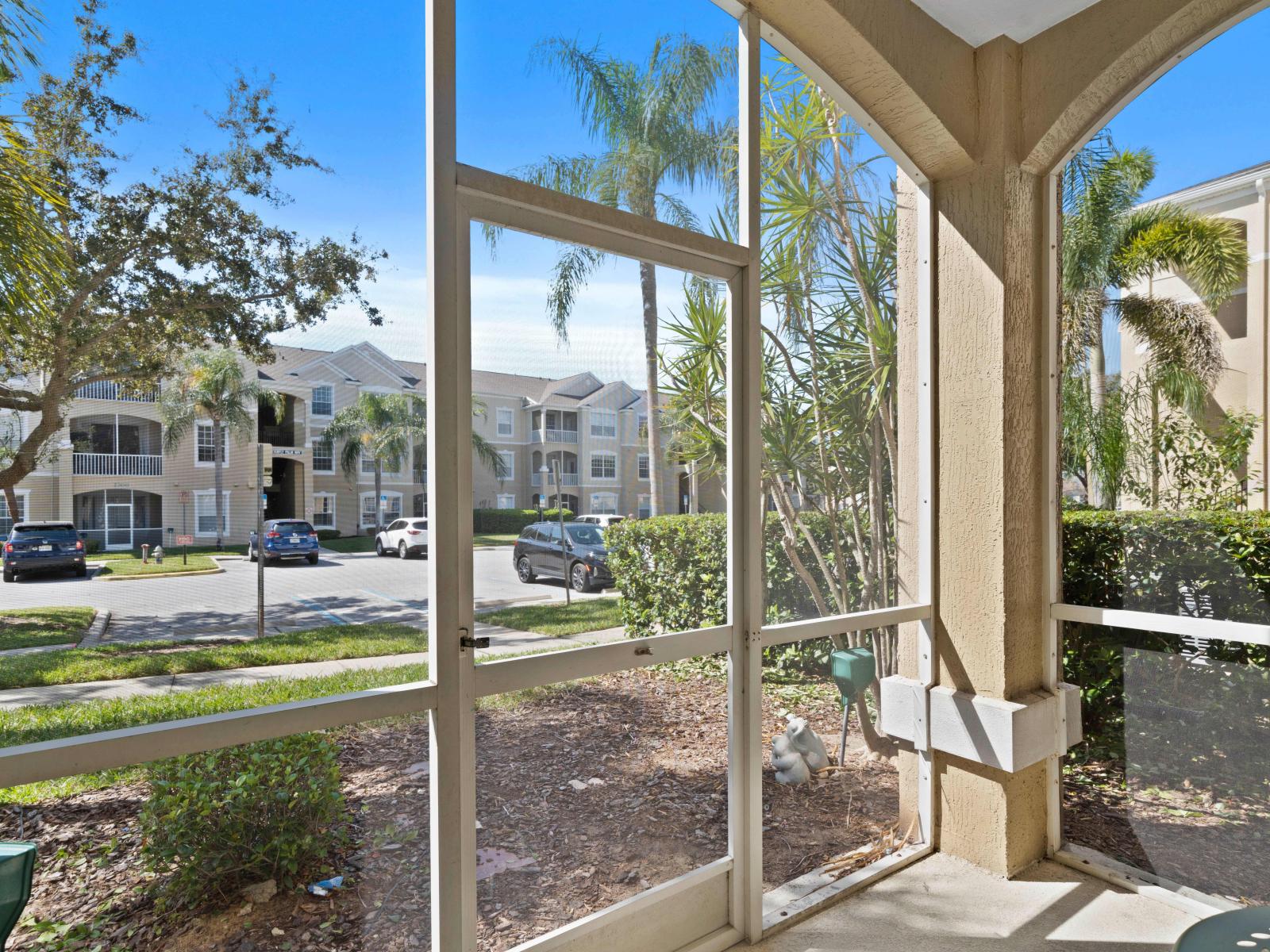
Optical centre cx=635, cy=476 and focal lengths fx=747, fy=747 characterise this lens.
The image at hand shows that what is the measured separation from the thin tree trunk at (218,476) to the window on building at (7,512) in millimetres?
271

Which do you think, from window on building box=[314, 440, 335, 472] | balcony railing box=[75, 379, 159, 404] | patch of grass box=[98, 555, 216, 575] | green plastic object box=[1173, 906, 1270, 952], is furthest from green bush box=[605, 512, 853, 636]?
green plastic object box=[1173, 906, 1270, 952]

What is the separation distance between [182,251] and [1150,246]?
9.14ft

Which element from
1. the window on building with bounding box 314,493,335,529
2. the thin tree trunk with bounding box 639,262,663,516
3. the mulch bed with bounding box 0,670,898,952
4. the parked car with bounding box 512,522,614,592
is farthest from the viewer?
the thin tree trunk with bounding box 639,262,663,516

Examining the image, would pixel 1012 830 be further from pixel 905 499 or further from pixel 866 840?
pixel 905 499

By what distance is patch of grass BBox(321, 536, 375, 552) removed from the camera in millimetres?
1540

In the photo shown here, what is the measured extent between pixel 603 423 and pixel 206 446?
0.97 meters

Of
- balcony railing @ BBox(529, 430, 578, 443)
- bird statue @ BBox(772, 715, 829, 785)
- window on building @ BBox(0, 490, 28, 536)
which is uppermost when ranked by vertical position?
balcony railing @ BBox(529, 430, 578, 443)

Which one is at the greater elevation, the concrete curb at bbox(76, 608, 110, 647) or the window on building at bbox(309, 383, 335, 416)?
the window on building at bbox(309, 383, 335, 416)

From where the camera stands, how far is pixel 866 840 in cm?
264

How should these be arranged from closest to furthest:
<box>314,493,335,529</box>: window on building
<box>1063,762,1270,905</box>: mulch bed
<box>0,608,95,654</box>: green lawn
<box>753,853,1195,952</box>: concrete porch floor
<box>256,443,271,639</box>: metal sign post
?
<box>0,608,95,654</box>: green lawn → <box>256,443,271,639</box>: metal sign post → <box>314,493,335,529</box>: window on building → <box>753,853,1195,952</box>: concrete porch floor → <box>1063,762,1270,905</box>: mulch bed

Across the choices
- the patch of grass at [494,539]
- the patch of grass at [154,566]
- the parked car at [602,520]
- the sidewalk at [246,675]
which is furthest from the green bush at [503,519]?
the patch of grass at [154,566]

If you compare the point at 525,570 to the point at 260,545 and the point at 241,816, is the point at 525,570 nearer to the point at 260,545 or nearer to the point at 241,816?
the point at 260,545

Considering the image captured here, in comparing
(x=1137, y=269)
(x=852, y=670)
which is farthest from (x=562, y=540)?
(x=1137, y=269)

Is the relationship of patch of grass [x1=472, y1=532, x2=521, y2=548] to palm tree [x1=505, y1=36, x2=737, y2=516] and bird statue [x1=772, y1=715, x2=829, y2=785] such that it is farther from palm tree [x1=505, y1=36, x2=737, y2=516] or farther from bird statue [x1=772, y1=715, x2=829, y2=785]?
bird statue [x1=772, y1=715, x2=829, y2=785]
